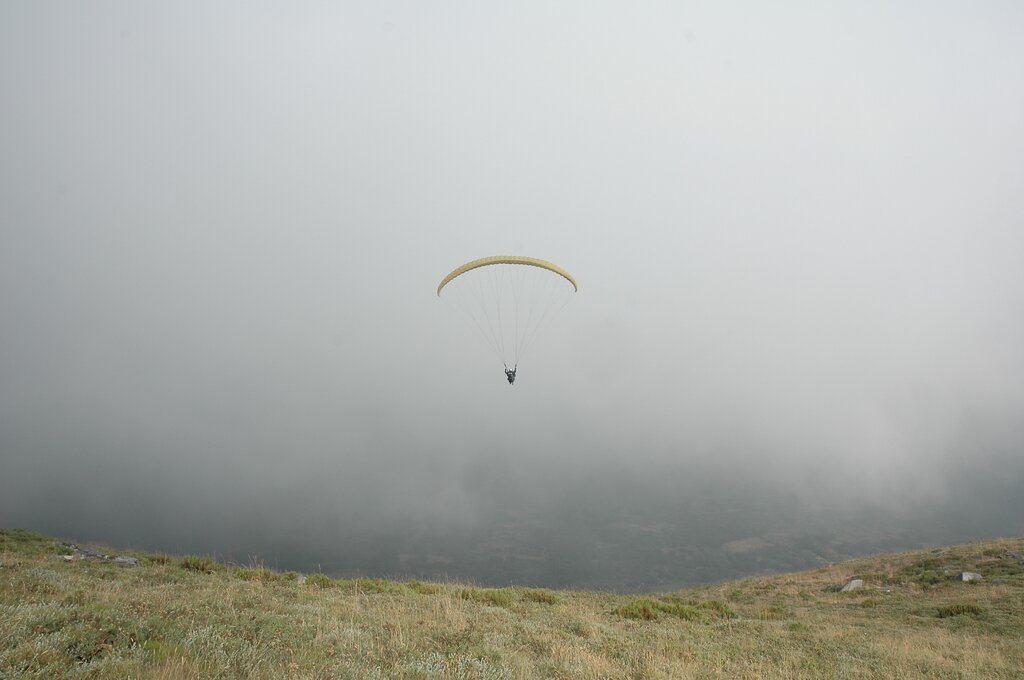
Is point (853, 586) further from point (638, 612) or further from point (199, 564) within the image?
point (199, 564)

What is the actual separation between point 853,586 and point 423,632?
33725 millimetres

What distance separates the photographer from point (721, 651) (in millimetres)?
14133

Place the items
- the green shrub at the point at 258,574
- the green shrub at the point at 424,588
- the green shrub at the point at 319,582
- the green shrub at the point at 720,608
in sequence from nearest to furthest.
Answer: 1. the green shrub at the point at 319,582
2. the green shrub at the point at 258,574
3. the green shrub at the point at 424,588
4. the green shrub at the point at 720,608

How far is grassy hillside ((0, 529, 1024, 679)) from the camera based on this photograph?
8.46 m

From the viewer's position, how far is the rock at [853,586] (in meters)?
32.3

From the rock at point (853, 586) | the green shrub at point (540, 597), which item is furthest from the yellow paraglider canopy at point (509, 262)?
the rock at point (853, 586)

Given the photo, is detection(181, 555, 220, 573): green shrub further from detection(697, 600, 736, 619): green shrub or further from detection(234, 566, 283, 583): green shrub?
detection(697, 600, 736, 619): green shrub

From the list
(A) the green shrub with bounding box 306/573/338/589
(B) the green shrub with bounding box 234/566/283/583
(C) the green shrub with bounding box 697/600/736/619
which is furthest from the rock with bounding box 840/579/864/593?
(B) the green shrub with bounding box 234/566/283/583

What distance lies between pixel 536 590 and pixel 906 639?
15179 millimetres

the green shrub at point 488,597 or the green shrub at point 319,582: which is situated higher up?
the green shrub at point 319,582

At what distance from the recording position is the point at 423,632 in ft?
39.2

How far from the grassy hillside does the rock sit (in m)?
5.61

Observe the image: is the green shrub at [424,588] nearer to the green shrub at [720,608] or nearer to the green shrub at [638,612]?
the green shrub at [638,612]

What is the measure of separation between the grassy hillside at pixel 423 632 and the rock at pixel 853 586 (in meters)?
5.61
